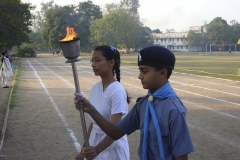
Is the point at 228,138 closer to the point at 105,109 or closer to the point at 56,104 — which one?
the point at 105,109

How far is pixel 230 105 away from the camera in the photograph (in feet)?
43.2

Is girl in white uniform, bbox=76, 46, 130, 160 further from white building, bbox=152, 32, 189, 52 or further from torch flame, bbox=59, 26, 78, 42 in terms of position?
white building, bbox=152, 32, 189, 52

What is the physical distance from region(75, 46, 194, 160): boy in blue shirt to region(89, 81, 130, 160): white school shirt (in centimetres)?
64

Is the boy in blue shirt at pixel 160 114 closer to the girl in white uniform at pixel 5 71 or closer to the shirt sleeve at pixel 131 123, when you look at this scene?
the shirt sleeve at pixel 131 123

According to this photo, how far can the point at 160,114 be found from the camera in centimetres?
252

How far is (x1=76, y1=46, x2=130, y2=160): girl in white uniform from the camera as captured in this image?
3.42 meters

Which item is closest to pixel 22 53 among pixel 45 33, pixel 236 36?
pixel 45 33

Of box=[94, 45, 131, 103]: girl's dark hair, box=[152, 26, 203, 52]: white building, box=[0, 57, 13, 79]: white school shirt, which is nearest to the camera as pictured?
box=[94, 45, 131, 103]: girl's dark hair

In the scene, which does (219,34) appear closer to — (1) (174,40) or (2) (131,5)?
(1) (174,40)

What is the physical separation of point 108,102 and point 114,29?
89778 mm

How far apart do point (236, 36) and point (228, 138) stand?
107m

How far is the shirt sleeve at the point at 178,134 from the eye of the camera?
96.1 inches

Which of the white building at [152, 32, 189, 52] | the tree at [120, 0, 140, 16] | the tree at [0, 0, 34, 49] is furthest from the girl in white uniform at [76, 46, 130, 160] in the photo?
the tree at [120, 0, 140, 16]

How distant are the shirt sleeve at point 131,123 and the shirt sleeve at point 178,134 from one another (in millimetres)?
476
